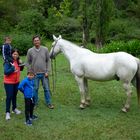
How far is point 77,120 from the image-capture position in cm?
748

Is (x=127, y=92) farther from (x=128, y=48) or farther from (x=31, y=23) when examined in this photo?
(x=31, y=23)

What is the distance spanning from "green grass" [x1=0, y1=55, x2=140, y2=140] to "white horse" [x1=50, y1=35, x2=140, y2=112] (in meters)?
0.39

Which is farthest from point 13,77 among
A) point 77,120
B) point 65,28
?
point 65,28

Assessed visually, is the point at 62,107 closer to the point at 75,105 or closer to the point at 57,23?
the point at 75,105

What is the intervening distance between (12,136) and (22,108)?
6.61 feet

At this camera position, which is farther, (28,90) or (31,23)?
(31,23)

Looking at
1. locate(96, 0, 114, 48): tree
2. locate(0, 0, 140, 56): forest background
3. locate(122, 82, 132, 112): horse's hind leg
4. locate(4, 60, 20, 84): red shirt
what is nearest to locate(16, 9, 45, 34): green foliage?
locate(0, 0, 140, 56): forest background

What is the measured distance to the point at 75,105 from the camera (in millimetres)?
8789

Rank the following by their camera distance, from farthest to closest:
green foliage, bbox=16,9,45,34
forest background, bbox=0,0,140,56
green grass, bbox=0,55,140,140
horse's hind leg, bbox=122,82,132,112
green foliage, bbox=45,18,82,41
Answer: green foliage, bbox=45,18,82,41 < green foliage, bbox=16,9,45,34 < forest background, bbox=0,0,140,56 < horse's hind leg, bbox=122,82,132,112 < green grass, bbox=0,55,140,140

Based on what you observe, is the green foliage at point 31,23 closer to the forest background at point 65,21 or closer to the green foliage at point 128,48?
the forest background at point 65,21

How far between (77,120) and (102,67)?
1.40 m

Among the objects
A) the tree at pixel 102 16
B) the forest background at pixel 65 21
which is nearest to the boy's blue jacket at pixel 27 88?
the tree at pixel 102 16

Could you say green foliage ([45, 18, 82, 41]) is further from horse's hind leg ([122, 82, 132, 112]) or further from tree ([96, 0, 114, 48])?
horse's hind leg ([122, 82, 132, 112])

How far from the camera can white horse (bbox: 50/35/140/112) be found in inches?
312
